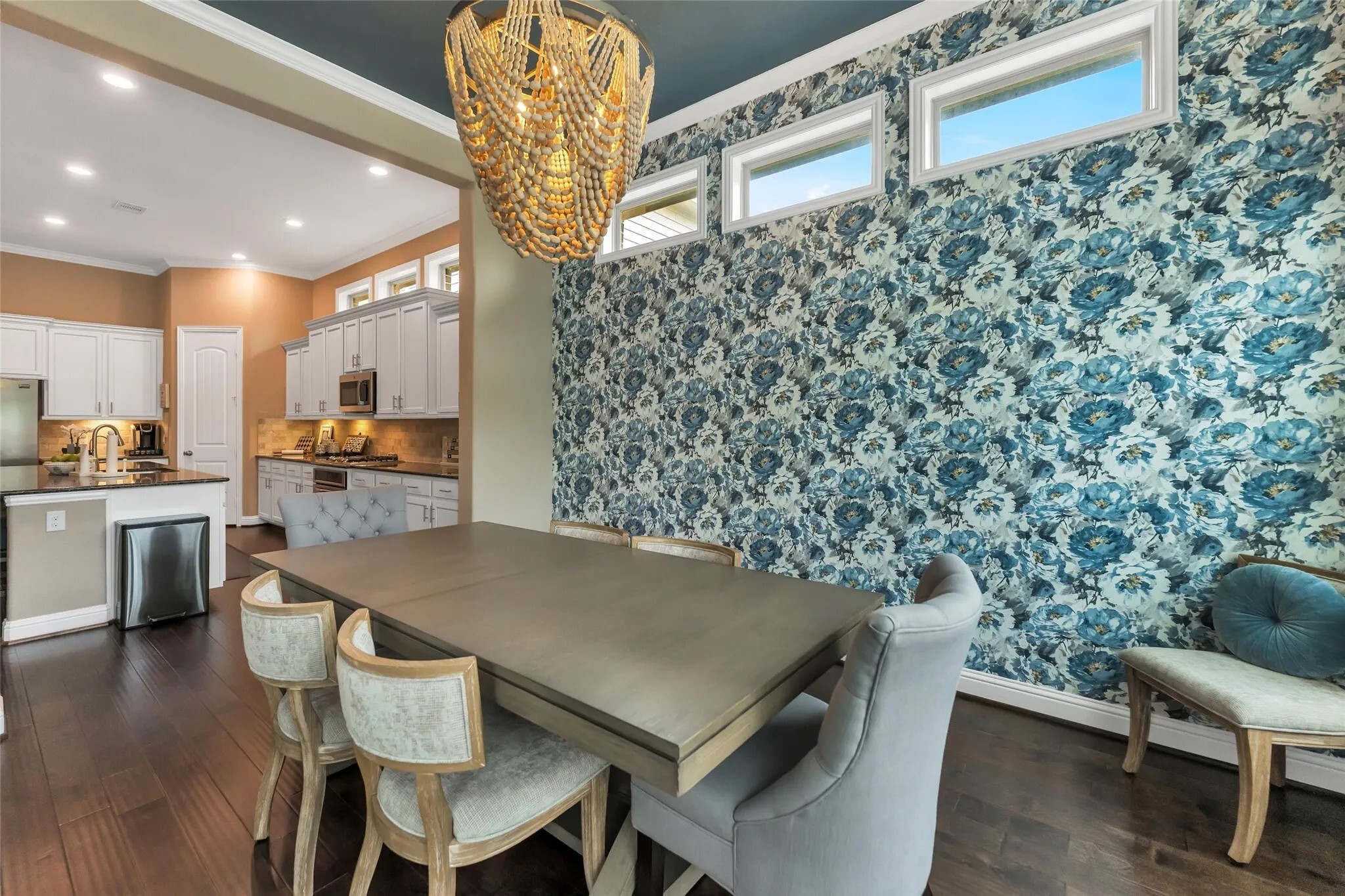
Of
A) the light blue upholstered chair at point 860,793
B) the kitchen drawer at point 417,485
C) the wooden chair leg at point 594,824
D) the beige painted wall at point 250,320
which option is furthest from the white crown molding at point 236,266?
the light blue upholstered chair at point 860,793

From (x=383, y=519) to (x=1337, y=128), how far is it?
13.8 ft

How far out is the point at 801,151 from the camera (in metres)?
3.35

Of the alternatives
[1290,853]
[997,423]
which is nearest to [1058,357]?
[997,423]

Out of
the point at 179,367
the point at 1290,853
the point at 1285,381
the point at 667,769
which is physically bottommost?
the point at 1290,853

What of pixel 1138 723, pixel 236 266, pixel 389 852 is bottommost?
pixel 389 852

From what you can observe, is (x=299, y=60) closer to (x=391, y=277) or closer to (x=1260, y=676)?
(x=391, y=277)

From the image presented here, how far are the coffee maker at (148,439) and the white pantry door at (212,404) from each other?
64 cm

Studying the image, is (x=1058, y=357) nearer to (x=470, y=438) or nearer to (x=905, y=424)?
(x=905, y=424)

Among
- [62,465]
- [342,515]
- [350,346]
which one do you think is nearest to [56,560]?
[62,465]

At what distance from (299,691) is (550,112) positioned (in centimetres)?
172

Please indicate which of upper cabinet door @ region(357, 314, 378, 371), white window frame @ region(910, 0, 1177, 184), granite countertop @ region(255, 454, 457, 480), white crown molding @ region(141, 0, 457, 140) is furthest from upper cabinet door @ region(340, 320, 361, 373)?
white window frame @ region(910, 0, 1177, 184)

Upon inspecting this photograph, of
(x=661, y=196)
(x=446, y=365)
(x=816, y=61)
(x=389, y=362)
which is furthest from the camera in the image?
(x=389, y=362)

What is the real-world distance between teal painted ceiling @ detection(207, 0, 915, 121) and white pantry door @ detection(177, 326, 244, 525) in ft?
16.9

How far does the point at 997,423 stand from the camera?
262 cm
